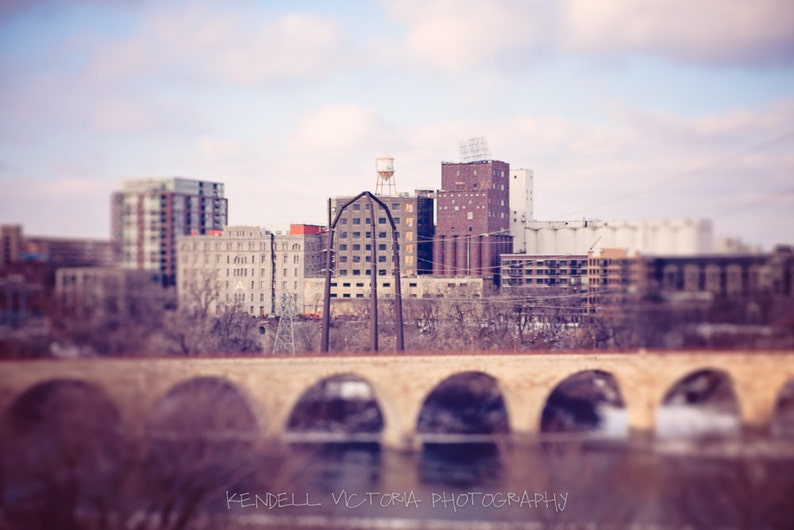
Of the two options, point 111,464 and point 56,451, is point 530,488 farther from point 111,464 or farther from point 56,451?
point 56,451

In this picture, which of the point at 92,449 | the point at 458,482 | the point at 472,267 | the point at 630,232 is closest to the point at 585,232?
the point at 472,267

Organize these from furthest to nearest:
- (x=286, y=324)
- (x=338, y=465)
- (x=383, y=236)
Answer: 1. (x=383, y=236)
2. (x=286, y=324)
3. (x=338, y=465)

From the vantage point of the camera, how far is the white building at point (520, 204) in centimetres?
5672

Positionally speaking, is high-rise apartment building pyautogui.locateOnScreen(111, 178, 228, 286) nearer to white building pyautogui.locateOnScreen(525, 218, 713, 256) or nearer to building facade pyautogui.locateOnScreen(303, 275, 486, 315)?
white building pyautogui.locateOnScreen(525, 218, 713, 256)

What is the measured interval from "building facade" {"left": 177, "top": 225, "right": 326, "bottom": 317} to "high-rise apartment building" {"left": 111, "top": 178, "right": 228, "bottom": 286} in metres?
0.59

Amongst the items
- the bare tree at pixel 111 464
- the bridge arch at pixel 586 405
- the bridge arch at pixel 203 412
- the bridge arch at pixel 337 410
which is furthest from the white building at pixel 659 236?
the bridge arch at pixel 203 412

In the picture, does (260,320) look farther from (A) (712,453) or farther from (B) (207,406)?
(A) (712,453)

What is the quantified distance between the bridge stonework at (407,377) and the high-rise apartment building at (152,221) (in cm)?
243

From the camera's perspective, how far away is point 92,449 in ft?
65.0

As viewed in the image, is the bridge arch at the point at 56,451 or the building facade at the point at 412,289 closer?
the bridge arch at the point at 56,451

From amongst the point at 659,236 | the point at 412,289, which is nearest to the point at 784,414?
the point at 659,236

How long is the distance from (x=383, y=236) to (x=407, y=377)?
967 inches

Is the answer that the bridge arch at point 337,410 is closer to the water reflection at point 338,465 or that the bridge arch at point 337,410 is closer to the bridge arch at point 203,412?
the water reflection at point 338,465

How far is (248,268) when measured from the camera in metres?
37.1
